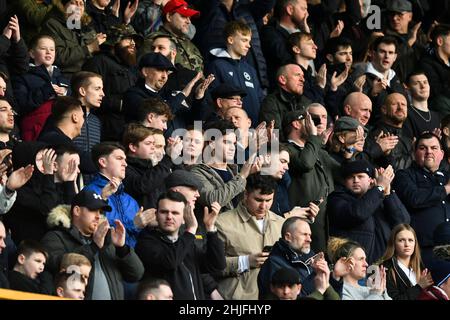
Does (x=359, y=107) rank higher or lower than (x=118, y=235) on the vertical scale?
lower

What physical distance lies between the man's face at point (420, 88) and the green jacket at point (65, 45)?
3.58 metres

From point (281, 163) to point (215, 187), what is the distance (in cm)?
81

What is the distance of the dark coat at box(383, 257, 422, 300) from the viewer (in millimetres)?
14438

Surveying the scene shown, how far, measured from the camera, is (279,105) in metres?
16.9

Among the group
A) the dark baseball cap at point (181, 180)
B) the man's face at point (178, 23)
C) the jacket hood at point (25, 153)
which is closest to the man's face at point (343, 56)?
the man's face at point (178, 23)

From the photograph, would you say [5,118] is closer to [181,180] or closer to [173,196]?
[181,180]

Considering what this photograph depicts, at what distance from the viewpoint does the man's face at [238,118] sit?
1562cm

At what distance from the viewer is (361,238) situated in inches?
602

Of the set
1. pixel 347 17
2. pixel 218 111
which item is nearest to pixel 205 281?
pixel 218 111

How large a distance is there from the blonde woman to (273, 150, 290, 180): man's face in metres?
1.03

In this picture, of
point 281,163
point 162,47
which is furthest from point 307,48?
point 281,163

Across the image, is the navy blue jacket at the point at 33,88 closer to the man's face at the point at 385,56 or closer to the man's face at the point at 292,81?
the man's face at the point at 292,81
